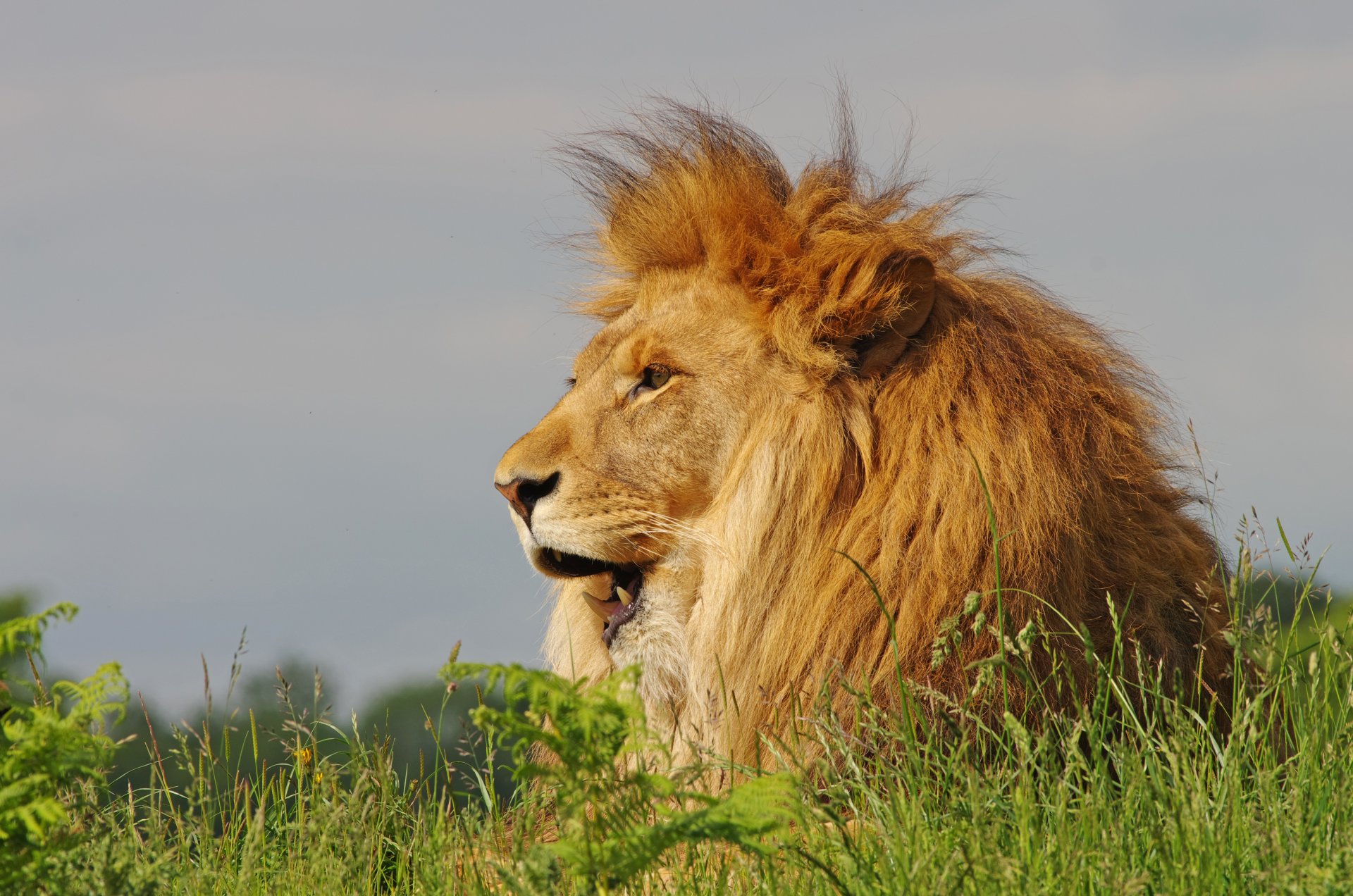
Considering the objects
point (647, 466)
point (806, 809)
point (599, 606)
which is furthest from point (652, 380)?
point (806, 809)

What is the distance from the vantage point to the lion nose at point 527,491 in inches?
161

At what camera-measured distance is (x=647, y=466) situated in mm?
4109

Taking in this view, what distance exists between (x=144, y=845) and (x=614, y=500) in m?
1.56

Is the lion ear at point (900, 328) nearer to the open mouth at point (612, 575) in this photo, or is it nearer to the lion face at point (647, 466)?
the lion face at point (647, 466)

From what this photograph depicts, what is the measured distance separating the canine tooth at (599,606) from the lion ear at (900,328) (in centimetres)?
110

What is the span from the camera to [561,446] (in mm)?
4145

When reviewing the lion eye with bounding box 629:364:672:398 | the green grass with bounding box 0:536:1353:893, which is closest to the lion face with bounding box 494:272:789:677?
the lion eye with bounding box 629:364:672:398

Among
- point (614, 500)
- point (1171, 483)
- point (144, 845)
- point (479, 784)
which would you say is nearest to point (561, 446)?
point (614, 500)

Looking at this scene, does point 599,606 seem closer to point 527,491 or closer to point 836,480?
point 527,491

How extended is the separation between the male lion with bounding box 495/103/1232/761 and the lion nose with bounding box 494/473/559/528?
0.01 metres

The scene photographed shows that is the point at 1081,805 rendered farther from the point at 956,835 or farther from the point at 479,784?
the point at 479,784

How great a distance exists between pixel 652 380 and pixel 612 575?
24.9 inches

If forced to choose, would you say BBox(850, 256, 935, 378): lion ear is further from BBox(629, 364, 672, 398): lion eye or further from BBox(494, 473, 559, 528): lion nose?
BBox(494, 473, 559, 528): lion nose

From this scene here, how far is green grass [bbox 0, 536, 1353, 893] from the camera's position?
7.54 feet
